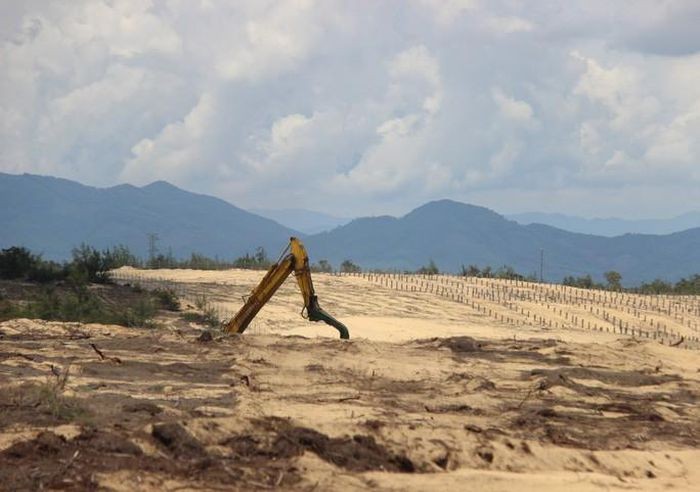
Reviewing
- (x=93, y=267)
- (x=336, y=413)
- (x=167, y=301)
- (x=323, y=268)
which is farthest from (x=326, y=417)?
(x=323, y=268)

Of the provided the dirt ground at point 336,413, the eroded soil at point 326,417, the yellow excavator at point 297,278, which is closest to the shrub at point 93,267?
the dirt ground at point 336,413

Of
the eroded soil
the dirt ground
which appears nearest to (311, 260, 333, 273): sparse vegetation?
the dirt ground

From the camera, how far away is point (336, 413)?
1137 cm

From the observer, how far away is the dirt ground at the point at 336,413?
8883 millimetres

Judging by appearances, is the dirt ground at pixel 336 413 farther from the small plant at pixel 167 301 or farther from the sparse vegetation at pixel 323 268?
the sparse vegetation at pixel 323 268

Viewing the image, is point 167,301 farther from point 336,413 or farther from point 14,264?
point 336,413

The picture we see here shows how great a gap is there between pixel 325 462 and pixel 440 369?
7.32 metres

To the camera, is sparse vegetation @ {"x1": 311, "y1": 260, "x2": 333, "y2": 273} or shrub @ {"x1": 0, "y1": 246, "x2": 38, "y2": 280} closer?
shrub @ {"x1": 0, "y1": 246, "x2": 38, "y2": 280}

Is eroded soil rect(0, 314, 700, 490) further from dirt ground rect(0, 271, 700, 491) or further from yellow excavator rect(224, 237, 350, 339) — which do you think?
yellow excavator rect(224, 237, 350, 339)

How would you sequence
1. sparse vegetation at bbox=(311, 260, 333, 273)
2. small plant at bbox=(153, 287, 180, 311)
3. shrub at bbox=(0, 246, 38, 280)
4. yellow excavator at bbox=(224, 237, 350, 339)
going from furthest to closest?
sparse vegetation at bbox=(311, 260, 333, 273) < shrub at bbox=(0, 246, 38, 280) < small plant at bbox=(153, 287, 180, 311) < yellow excavator at bbox=(224, 237, 350, 339)

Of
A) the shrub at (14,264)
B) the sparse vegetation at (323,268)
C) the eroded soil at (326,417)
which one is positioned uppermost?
the sparse vegetation at (323,268)

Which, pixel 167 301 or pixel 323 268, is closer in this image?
pixel 167 301

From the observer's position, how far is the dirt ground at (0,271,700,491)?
8.88 meters

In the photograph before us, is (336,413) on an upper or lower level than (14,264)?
lower
